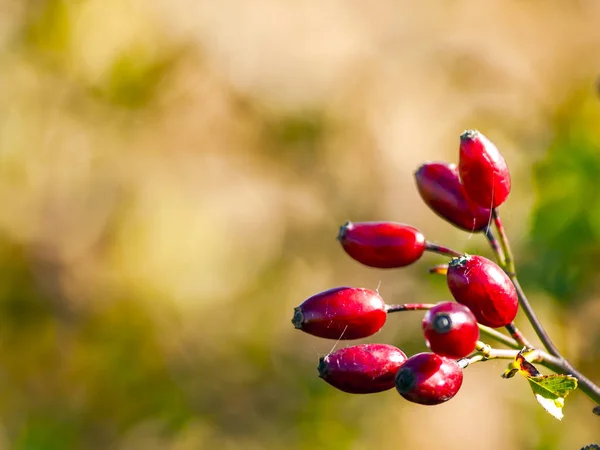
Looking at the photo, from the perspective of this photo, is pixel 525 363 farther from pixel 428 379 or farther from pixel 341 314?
pixel 341 314

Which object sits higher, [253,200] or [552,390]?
[552,390]

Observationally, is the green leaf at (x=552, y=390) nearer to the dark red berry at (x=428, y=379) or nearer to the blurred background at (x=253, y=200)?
the dark red berry at (x=428, y=379)

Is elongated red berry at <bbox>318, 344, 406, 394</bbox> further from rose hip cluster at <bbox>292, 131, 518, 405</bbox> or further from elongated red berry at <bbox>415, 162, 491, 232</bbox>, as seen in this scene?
elongated red berry at <bbox>415, 162, 491, 232</bbox>

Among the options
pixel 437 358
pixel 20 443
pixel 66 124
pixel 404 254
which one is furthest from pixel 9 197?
pixel 437 358

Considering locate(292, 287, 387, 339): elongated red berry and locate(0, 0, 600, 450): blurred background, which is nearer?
locate(292, 287, 387, 339): elongated red berry

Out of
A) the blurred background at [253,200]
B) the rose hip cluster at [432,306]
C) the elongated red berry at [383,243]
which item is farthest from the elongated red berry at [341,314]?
the blurred background at [253,200]

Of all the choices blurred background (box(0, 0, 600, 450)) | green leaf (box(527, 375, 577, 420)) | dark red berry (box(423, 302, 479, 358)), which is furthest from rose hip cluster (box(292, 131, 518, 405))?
blurred background (box(0, 0, 600, 450))

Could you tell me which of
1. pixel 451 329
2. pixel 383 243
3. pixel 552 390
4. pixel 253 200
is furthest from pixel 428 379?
pixel 253 200

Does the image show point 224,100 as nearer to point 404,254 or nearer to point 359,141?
point 359,141
